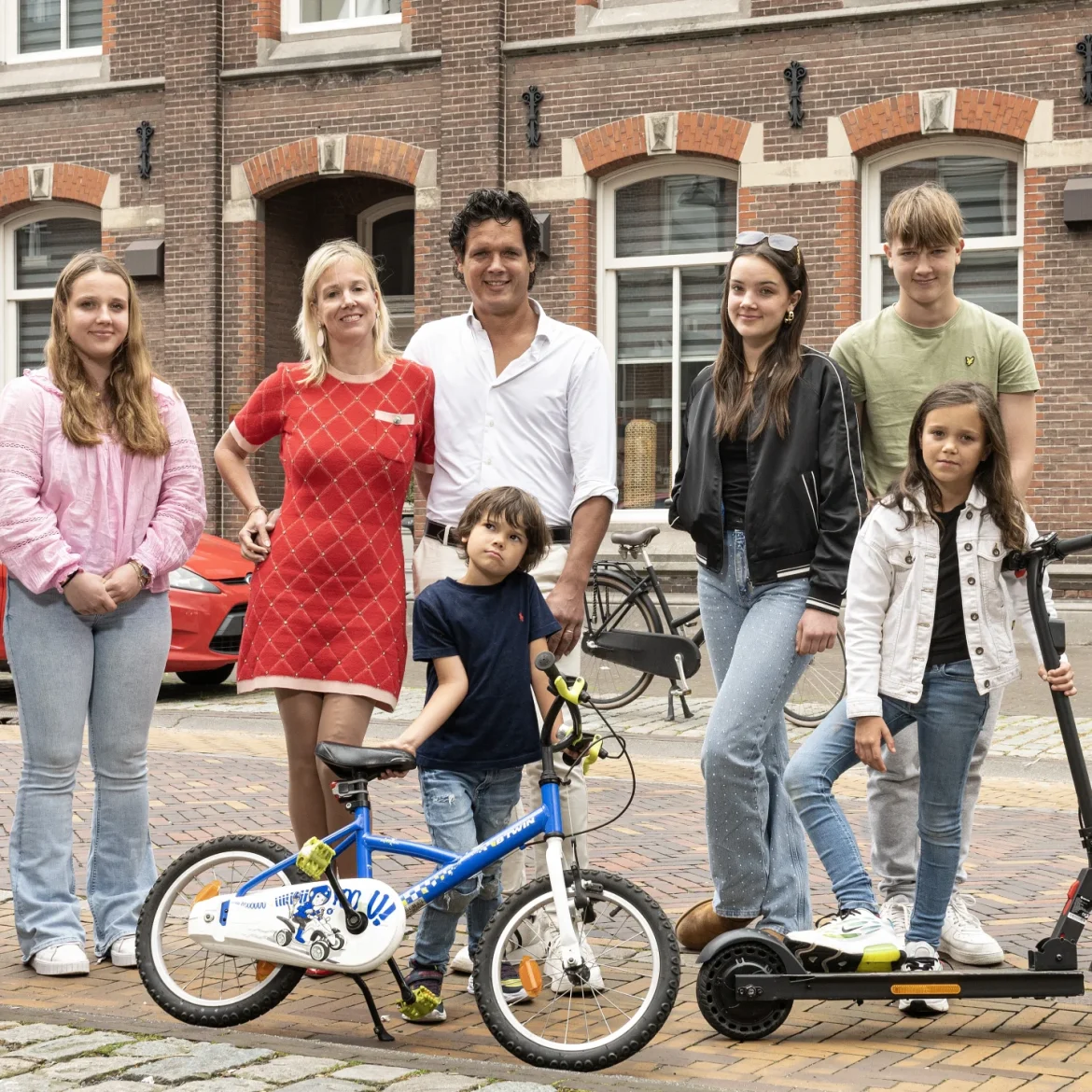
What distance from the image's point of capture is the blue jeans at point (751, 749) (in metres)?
4.50

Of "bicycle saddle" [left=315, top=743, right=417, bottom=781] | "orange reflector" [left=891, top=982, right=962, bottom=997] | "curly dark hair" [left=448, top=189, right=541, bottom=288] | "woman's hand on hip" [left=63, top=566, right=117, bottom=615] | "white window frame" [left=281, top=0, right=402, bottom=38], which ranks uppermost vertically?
"white window frame" [left=281, top=0, right=402, bottom=38]

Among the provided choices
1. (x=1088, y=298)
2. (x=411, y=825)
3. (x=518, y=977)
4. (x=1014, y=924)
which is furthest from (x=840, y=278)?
(x=518, y=977)

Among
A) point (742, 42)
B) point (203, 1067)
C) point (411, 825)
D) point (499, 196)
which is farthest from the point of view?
point (742, 42)

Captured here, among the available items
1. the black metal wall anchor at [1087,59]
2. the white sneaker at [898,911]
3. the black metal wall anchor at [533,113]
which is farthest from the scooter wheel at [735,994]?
the black metal wall anchor at [533,113]

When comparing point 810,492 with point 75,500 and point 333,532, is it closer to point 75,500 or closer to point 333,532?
point 333,532

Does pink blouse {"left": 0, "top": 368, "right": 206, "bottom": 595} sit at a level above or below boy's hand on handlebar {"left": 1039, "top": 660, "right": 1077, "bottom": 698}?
above

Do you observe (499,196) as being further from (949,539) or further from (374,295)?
(949,539)

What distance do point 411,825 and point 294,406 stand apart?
9.43ft

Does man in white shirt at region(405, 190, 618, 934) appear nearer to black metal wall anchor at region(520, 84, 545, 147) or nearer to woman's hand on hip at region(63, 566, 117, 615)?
woman's hand on hip at region(63, 566, 117, 615)

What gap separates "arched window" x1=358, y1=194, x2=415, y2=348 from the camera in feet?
59.6

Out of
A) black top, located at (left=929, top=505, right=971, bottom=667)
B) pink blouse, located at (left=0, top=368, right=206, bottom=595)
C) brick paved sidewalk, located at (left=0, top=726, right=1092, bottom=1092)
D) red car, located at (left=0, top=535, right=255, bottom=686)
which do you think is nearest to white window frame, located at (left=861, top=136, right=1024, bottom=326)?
red car, located at (left=0, top=535, right=255, bottom=686)

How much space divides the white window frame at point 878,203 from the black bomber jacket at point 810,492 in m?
10.4

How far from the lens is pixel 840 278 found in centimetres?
1491

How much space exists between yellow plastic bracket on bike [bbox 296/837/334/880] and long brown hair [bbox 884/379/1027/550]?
1.61 meters
